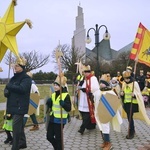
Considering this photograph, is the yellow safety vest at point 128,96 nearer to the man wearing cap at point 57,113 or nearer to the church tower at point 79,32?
the man wearing cap at point 57,113

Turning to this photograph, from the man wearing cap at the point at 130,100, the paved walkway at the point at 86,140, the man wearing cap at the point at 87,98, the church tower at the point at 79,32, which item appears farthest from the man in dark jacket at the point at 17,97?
the church tower at the point at 79,32

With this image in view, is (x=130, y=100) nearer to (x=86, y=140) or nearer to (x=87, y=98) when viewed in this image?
(x=87, y=98)

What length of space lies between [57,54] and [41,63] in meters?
57.6

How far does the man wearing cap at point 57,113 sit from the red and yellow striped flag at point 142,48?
8.66ft

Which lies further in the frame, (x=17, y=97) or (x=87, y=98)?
(x=87, y=98)

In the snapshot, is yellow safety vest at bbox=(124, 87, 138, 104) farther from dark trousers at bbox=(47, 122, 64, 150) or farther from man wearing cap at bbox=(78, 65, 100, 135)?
dark trousers at bbox=(47, 122, 64, 150)

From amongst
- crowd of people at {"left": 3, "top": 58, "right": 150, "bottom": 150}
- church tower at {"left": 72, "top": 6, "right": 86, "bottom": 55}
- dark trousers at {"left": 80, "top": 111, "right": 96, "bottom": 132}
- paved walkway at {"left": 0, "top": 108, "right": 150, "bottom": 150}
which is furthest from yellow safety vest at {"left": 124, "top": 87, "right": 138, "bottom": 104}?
church tower at {"left": 72, "top": 6, "right": 86, "bottom": 55}

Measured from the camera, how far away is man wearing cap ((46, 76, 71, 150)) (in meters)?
5.51

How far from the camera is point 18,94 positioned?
5.29 m

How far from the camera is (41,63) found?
2464 inches

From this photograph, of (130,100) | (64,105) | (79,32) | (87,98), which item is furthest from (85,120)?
(79,32)

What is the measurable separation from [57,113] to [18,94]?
857mm

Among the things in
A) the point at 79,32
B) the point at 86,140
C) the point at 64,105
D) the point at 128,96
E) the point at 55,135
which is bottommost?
the point at 86,140

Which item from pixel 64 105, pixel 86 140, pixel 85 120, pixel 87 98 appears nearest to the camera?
pixel 64 105
